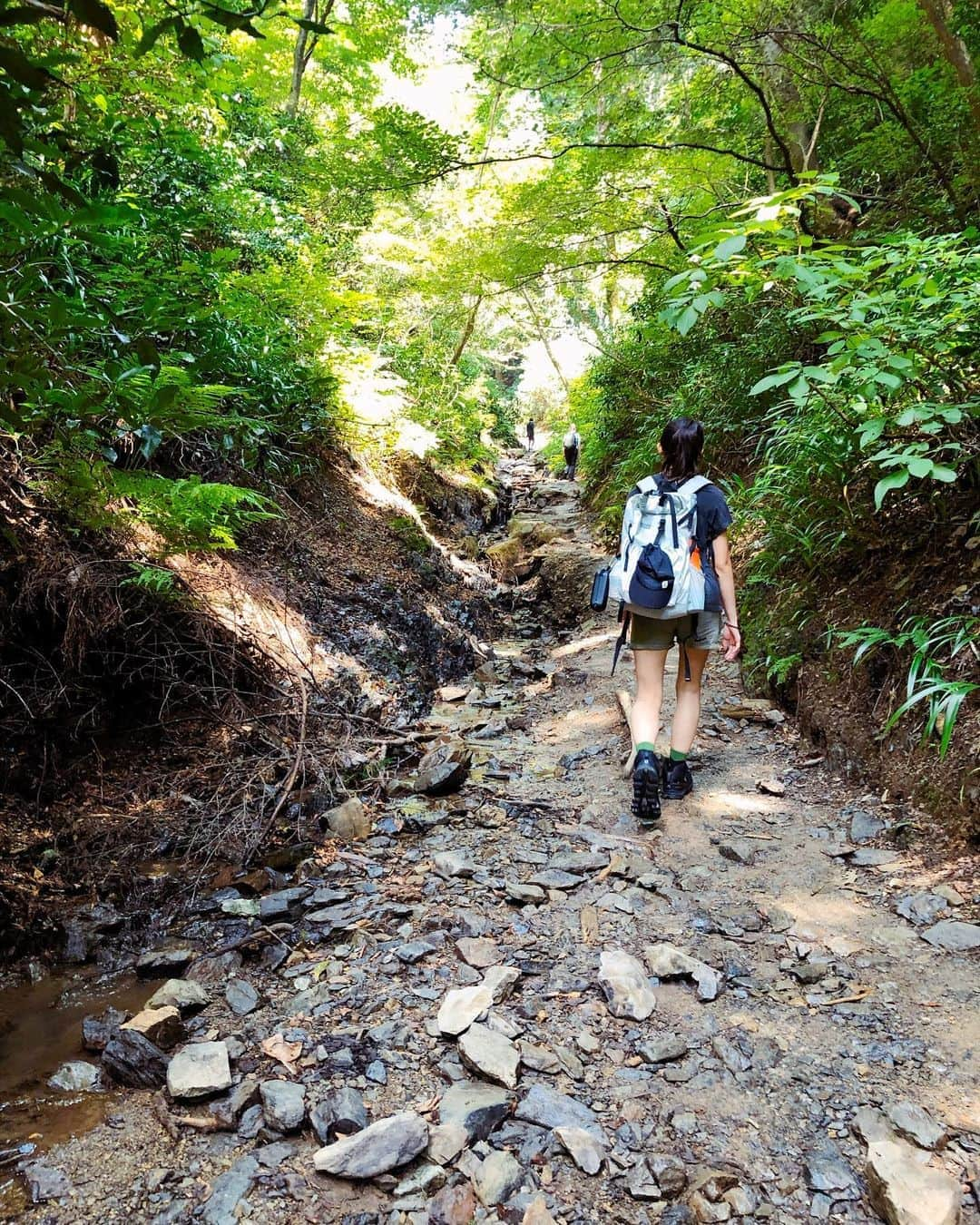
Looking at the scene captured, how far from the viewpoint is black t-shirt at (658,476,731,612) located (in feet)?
11.5

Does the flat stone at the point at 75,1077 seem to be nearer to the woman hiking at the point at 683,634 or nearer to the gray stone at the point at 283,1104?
the gray stone at the point at 283,1104

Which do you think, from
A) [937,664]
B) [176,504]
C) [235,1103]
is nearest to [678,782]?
[937,664]

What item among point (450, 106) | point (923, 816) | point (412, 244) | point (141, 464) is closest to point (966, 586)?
point (923, 816)

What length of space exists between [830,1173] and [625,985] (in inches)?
30.9

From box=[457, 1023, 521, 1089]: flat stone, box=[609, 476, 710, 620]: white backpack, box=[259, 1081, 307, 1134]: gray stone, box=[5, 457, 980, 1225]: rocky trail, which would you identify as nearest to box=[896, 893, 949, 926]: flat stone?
box=[5, 457, 980, 1225]: rocky trail

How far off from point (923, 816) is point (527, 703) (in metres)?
3.60

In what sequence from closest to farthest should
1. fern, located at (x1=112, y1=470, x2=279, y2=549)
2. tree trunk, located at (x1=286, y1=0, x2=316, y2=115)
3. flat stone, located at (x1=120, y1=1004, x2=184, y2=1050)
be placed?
flat stone, located at (x1=120, y1=1004, x2=184, y2=1050), fern, located at (x1=112, y1=470, x2=279, y2=549), tree trunk, located at (x1=286, y1=0, x2=316, y2=115)

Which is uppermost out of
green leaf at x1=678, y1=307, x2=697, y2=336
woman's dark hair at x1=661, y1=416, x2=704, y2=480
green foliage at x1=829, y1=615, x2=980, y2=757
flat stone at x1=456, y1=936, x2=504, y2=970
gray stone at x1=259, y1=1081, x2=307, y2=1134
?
green leaf at x1=678, y1=307, x2=697, y2=336

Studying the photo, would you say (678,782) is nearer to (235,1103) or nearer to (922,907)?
(922,907)

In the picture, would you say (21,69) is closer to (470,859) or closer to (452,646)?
(470,859)

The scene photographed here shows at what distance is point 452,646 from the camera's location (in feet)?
24.2

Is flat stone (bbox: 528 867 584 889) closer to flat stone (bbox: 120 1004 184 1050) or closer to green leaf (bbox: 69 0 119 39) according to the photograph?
flat stone (bbox: 120 1004 184 1050)

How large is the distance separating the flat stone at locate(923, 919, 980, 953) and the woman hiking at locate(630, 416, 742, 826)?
4.33 ft

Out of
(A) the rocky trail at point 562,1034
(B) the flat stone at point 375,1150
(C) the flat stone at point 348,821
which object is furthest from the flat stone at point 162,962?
(B) the flat stone at point 375,1150
